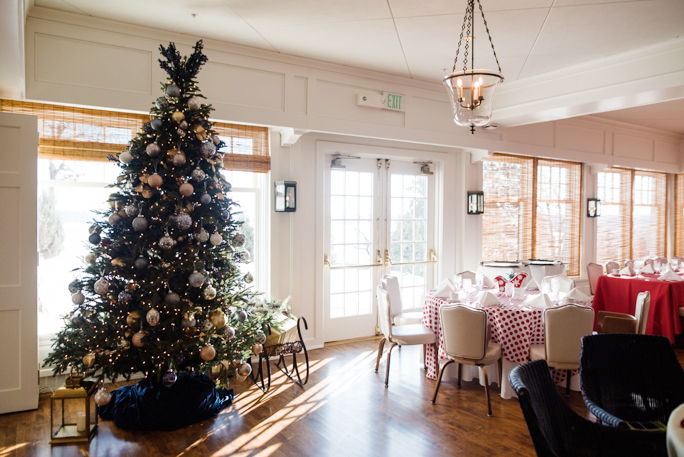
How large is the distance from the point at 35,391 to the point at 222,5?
3304 millimetres

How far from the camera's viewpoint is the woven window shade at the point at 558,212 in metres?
7.36

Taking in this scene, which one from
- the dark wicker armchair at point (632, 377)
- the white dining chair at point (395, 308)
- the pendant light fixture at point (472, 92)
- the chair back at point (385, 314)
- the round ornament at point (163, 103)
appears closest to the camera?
the dark wicker armchair at point (632, 377)

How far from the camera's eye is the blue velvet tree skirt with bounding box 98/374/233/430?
3.33 metres

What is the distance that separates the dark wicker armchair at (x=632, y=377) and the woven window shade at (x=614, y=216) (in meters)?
6.27

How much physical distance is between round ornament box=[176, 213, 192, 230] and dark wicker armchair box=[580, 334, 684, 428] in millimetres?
2601

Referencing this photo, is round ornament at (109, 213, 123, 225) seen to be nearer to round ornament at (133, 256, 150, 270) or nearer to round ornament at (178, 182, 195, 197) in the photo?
round ornament at (133, 256, 150, 270)

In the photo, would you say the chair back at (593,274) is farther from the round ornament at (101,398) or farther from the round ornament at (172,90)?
the round ornament at (101,398)

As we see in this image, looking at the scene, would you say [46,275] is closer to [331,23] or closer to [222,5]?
[222,5]

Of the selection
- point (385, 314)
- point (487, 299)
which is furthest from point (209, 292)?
point (487, 299)

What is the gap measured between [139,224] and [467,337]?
2.59 meters

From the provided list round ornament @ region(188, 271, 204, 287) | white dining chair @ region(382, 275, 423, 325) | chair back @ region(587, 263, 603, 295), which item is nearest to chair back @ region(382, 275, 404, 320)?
white dining chair @ region(382, 275, 423, 325)

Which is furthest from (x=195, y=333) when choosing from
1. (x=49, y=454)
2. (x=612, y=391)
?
(x=612, y=391)

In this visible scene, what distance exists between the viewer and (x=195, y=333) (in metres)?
3.37

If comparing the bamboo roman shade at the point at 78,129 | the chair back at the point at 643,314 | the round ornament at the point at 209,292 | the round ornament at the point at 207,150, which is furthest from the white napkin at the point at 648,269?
the bamboo roman shade at the point at 78,129
